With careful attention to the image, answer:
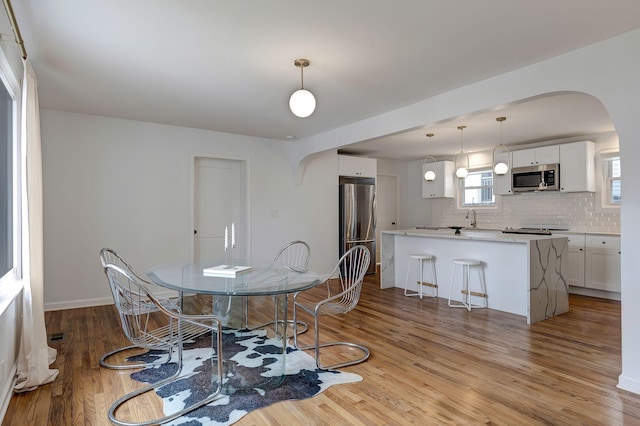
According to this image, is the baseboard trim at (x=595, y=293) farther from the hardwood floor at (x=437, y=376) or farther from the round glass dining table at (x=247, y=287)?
the round glass dining table at (x=247, y=287)

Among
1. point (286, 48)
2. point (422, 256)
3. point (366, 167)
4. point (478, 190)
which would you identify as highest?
point (286, 48)

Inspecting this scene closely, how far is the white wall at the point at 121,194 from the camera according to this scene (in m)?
4.42

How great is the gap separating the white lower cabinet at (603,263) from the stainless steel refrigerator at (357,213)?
3.32 m

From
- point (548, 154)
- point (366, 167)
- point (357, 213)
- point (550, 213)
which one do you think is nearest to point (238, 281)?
point (357, 213)

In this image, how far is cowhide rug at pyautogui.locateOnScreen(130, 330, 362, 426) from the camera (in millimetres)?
2234

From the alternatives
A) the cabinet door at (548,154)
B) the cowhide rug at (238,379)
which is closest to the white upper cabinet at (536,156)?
the cabinet door at (548,154)

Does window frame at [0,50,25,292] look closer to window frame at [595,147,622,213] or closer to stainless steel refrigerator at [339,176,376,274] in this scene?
stainless steel refrigerator at [339,176,376,274]

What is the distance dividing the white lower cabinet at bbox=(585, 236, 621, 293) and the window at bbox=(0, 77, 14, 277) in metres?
6.64

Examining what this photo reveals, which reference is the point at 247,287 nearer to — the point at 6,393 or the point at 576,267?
the point at 6,393

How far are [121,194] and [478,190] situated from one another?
6232 mm

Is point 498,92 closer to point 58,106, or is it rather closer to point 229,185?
point 229,185

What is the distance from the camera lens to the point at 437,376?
268 centimetres

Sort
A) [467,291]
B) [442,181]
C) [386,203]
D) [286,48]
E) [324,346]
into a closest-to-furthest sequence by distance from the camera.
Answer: [286,48]
[324,346]
[467,291]
[442,181]
[386,203]

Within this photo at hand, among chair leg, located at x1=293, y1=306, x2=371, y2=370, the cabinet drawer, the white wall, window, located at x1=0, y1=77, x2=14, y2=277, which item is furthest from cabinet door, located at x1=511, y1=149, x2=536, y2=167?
window, located at x1=0, y1=77, x2=14, y2=277
